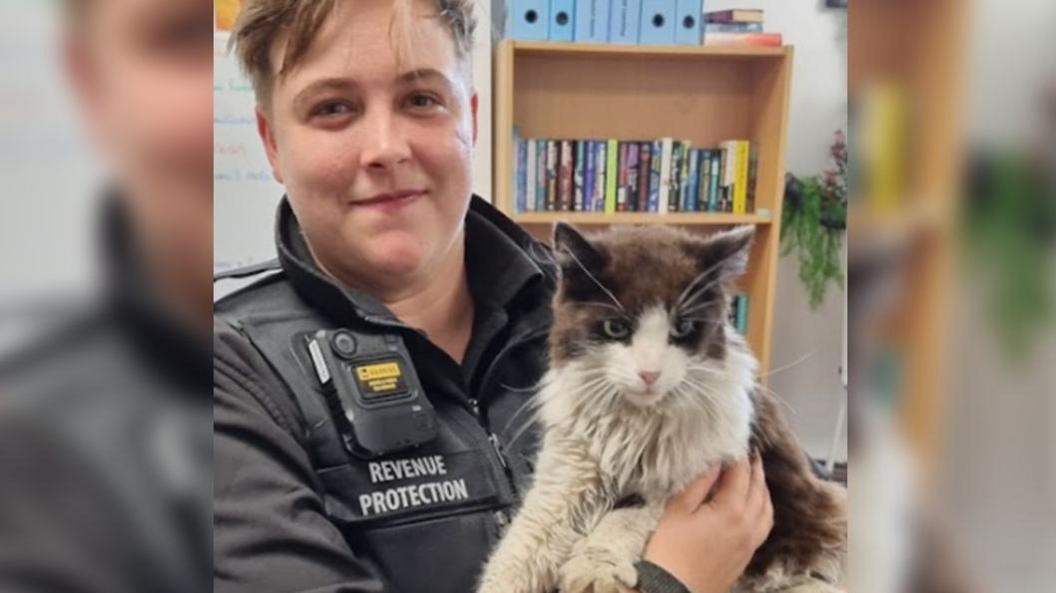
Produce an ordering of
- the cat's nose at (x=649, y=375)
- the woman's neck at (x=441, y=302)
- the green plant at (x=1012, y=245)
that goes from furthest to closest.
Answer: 1. the woman's neck at (x=441, y=302)
2. the cat's nose at (x=649, y=375)
3. the green plant at (x=1012, y=245)

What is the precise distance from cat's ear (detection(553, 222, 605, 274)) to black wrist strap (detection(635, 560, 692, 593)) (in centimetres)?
31

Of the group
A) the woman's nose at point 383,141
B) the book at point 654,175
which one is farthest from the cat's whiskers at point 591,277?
the woman's nose at point 383,141

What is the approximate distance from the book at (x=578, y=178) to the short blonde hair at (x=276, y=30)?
218 mm

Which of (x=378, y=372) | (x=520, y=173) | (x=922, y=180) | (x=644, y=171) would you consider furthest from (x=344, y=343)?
(x=922, y=180)

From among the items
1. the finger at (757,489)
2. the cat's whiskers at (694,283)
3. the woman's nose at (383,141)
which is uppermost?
the woman's nose at (383,141)

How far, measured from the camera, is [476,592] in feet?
3.05

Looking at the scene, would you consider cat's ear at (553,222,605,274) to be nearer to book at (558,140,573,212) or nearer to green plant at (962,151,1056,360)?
book at (558,140,573,212)

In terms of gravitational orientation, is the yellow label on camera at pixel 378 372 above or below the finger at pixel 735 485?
above

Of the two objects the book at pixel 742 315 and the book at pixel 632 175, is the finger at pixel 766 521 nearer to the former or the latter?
the book at pixel 742 315

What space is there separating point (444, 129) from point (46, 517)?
55cm

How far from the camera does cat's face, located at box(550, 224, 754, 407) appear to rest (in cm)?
89

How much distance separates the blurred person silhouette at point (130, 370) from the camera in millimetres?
791

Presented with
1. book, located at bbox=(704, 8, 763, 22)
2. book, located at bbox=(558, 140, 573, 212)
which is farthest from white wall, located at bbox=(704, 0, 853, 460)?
book, located at bbox=(558, 140, 573, 212)

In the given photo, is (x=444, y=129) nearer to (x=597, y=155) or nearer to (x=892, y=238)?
(x=597, y=155)
